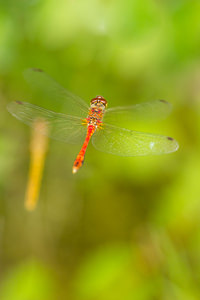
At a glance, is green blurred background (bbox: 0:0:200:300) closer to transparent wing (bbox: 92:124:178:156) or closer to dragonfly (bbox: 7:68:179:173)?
dragonfly (bbox: 7:68:179:173)

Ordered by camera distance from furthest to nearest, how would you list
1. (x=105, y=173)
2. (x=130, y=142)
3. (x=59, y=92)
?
(x=105, y=173), (x=59, y=92), (x=130, y=142)

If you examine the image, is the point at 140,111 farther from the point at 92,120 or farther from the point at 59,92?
the point at 59,92

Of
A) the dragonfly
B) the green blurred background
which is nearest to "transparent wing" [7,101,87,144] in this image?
the dragonfly

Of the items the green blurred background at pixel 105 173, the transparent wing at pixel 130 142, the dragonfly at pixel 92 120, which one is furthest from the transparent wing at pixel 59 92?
the green blurred background at pixel 105 173

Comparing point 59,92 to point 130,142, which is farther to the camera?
point 59,92

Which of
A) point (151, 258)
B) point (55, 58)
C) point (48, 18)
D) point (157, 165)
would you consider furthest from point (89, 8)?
point (151, 258)

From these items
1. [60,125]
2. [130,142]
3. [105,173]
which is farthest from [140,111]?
[105,173]

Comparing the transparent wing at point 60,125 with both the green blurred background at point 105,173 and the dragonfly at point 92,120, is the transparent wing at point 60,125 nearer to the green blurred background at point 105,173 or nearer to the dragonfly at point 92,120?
the dragonfly at point 92,120
